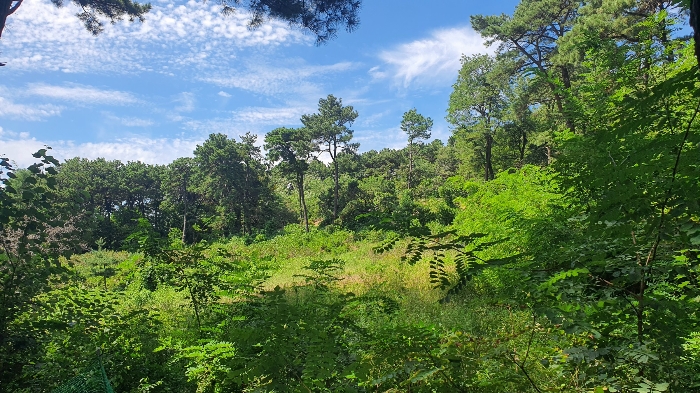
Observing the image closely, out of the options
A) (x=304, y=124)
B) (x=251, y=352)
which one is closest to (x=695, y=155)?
(x=251, y=352)

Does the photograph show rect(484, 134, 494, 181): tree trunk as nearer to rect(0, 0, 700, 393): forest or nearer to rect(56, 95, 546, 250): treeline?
rect(56, 95, 546, 250): treeline

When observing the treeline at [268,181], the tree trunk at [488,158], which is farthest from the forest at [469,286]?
the treeline at [268,181]

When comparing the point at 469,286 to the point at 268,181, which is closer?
the point at 469,286

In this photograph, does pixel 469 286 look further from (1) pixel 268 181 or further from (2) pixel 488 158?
(1) pixel 268 181

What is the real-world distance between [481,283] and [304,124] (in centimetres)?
2687

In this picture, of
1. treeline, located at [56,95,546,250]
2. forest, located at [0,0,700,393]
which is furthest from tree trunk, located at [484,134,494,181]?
forest, located at [0,0,700,393]

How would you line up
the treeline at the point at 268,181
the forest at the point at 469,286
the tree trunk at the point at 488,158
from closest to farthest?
the forest at the point at 469,286 < the tree trunk at the point at 488,158 < the treeline at the point at 268,181

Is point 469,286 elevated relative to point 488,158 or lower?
lower

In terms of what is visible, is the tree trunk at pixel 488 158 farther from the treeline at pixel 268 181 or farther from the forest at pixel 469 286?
the forest at pixel 469 286

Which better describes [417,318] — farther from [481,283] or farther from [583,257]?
[583,257]

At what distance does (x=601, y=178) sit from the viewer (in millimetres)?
1875

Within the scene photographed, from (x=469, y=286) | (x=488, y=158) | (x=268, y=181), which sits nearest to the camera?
(x=469, y=286)

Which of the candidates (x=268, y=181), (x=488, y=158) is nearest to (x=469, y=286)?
(x=488, y=158)

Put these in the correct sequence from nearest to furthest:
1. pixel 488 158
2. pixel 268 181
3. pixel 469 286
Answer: pixel 469 286 < pixel 488 158 < pixel 268 181
